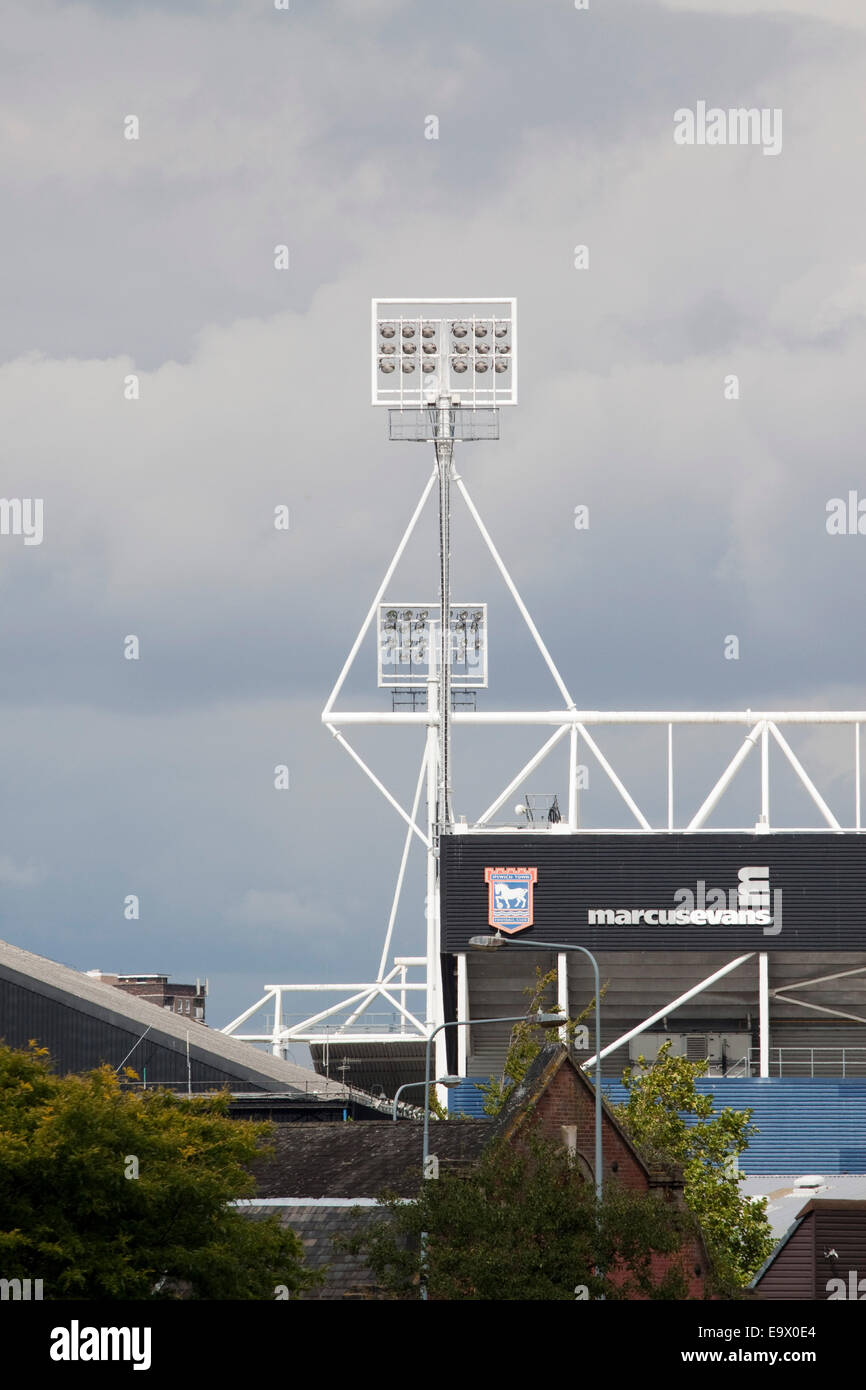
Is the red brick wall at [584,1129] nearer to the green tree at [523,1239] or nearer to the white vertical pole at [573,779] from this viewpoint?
the green tree at [523,1239]

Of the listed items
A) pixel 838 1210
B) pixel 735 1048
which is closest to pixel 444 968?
pixel 735 1048

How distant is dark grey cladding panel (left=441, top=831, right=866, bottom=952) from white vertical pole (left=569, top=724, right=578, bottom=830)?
3.68 ft

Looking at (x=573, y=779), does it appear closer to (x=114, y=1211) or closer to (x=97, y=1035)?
(x=97, y=1035)

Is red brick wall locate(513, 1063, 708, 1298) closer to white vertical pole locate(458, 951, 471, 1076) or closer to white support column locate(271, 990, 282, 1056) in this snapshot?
white vertical pole locate(458, 951, 471, 1076)

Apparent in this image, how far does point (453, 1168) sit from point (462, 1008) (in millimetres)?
43529

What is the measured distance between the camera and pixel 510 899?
3519 inches

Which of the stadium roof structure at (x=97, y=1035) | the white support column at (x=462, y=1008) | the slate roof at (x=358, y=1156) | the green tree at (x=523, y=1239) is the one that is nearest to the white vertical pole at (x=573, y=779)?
the white support column at (x=462, y=1008)

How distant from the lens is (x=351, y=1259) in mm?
46812

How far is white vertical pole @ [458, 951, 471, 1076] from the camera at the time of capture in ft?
284

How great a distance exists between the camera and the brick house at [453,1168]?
4625 centimetres

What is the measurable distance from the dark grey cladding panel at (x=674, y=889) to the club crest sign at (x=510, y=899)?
0.34m
